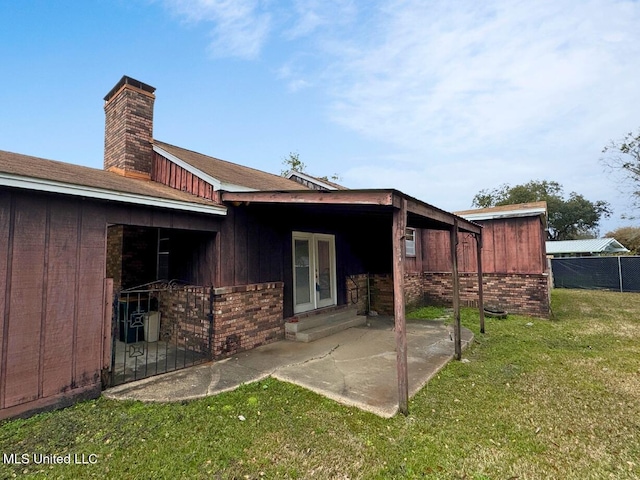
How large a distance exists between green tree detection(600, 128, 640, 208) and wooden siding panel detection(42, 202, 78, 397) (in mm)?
28140

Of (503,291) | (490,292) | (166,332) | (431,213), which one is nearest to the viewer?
(431,213)

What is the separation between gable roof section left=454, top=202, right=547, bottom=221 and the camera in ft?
30.3

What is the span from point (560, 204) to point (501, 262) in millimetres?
33549

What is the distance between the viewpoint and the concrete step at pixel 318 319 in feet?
21.2

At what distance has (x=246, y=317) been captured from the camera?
226 inches

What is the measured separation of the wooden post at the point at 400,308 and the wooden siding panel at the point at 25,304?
3.97 m

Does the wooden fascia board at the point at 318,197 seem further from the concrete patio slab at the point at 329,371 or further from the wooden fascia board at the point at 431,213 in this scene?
the concrete patio slab at the point at 329,371

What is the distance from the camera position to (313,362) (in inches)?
200

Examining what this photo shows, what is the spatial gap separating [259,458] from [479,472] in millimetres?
1815

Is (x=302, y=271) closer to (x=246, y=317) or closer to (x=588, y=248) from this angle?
(x=246, y=317)

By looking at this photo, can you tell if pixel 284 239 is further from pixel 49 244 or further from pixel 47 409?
pixel 47 409

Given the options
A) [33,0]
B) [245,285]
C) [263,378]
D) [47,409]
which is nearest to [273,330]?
[245,285]

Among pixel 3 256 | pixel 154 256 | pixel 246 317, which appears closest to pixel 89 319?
pixel 3 256

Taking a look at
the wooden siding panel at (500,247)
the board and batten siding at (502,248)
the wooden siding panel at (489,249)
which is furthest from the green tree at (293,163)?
the wooden siding panel at (500,247)
